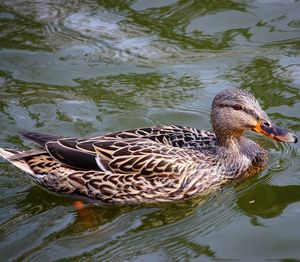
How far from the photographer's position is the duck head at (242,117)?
7734mm

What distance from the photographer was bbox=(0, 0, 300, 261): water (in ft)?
23.0

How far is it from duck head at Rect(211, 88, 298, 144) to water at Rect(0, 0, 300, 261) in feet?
1.82

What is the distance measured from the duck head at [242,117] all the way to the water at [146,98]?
1.82 ft

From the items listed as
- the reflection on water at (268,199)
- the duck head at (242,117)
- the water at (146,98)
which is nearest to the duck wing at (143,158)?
the water at (146,98)

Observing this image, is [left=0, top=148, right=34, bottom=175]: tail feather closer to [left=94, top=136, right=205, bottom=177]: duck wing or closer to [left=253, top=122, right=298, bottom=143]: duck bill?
[left=94, top=136, right=205, bottom=177]: duck wing

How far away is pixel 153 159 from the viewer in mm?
7617

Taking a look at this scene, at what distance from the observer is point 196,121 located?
9.23m

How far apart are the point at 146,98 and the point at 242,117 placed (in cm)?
207

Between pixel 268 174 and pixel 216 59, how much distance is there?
279cm

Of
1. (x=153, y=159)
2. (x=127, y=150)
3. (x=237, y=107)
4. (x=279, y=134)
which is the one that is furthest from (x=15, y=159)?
(x=279, y=134)

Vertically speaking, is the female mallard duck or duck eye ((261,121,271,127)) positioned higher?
duck eye ((261,121,271,127))

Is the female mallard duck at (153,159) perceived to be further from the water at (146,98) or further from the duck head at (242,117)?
the water at (146,98)

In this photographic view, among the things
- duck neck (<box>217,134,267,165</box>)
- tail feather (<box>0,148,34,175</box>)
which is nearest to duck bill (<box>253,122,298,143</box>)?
duck neck (<box>217,134,267,165</box>)

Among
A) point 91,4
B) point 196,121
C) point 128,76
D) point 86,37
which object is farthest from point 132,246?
point 91,4
